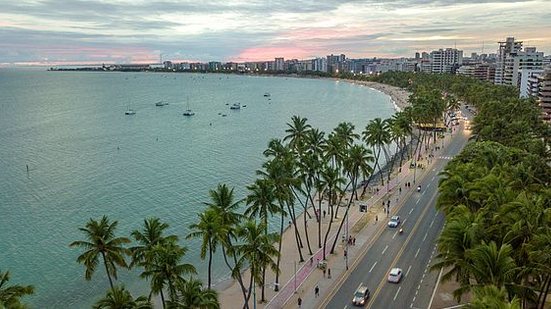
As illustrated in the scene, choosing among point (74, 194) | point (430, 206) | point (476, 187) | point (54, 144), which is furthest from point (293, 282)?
point (54, 144)

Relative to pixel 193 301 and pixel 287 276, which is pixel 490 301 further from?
pixel 287 276

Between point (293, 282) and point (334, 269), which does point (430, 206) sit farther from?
point (293, 282)

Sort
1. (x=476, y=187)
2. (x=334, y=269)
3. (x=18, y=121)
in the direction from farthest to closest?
(x=18, y=121)
(x=334, y=269)
(x=476, y=187)

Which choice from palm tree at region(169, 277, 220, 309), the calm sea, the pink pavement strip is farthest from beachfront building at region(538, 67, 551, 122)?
palm tree at region(169, 277, 220, 309)

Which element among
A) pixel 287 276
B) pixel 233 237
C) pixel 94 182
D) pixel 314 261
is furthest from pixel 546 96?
pixel 233 237

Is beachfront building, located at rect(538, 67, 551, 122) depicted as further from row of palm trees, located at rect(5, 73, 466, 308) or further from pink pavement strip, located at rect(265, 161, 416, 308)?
pink pavement strip, located at rect(265, 161, 416, 308)

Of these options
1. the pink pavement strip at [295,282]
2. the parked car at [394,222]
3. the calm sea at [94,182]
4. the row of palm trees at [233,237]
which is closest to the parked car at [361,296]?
the pink pavement strip at [295,282]
